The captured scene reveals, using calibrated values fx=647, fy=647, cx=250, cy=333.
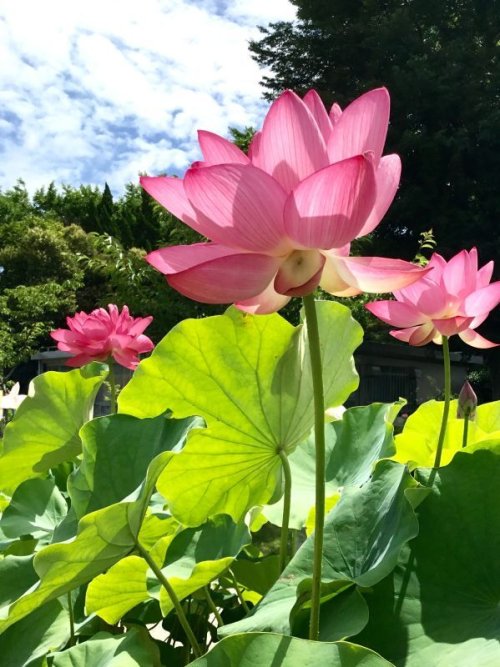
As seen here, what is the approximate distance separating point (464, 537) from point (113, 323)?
671 millimetres

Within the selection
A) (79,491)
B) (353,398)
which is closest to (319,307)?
(79,491)

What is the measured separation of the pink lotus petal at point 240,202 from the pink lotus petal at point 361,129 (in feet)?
0.14

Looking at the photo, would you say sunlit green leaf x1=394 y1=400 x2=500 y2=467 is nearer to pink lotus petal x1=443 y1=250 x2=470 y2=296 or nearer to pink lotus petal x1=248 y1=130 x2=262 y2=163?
pink lotus petal x1=443 y1=250 x2=470 y2=296

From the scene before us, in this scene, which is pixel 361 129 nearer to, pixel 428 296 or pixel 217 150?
pixel 217 150

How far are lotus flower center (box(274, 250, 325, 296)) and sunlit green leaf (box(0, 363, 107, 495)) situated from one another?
0.44 metres

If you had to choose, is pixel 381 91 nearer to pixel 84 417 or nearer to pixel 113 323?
pixel 84 417

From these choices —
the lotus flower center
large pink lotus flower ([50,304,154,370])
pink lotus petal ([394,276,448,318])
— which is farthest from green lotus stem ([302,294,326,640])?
large pink lotus flower ([50,304,154,370])

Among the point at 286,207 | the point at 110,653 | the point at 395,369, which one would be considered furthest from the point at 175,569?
the point at 395,369

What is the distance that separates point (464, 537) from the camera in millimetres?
369

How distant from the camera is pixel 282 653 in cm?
29

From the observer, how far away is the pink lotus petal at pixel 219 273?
0.29 meters

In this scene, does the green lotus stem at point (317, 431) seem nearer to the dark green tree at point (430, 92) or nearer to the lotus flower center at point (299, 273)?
the lotus flower center at point (299, 273)

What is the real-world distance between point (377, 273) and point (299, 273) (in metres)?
0.04

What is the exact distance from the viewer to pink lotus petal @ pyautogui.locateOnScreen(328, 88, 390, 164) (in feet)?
1.03
